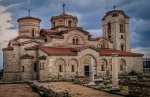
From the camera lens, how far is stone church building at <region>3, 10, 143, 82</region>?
89.9ft

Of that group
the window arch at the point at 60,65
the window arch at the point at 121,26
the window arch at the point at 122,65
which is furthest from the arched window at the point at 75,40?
the window arch at the point at 121,26

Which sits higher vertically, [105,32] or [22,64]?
[105,32]

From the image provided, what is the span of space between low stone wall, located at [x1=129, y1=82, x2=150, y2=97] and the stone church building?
46.8 ft

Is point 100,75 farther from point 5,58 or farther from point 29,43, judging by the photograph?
point 5,58

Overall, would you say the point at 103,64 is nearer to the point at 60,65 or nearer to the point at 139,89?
the point at 60,65

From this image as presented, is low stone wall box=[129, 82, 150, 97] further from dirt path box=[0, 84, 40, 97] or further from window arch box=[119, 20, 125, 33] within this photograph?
window arch box=[119, 20, 125, 33]

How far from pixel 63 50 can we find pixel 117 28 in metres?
11.9

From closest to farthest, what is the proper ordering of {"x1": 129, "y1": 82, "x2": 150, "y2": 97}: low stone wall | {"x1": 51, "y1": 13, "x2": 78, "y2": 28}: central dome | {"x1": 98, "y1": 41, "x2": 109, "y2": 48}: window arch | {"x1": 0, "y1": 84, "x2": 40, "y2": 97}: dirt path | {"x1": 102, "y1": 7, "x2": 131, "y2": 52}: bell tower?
{"x1": 129, "y1": 82, "x2": 150, "y2": 97}: low stone wall → {"x1": 0, "y1": 84, "x2": 40, "y2": 97}: dirt path → {"x1": 51, "y1": 13, "x2": 78, "y2": 28}: central dome → {"x1": 98, "y1": 41, "x2": 109, "y2": 48}: window arch → {"x1": 102, "y1": 7, "x2": 131, "y2": 52}: bell tower

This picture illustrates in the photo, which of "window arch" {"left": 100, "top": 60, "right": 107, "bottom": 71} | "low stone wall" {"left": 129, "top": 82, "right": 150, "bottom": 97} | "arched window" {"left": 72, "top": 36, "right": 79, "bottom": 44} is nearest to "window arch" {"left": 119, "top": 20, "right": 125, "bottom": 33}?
"window arch" {"left": 100, "top": 60, "right": 107, "bottom": 71}

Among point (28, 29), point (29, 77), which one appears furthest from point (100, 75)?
point (28, 29)

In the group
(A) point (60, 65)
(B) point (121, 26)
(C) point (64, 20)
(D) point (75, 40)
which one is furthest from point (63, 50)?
(B) point (121, 26)

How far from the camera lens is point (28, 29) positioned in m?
31.8

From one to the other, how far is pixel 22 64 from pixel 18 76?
2176mm

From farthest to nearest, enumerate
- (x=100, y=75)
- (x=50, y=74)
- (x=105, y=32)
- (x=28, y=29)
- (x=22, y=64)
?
(x=105, y=32) < (x=28, y=29) < (x=100, y=75) < (x=22, y=64) < (x=50, y=74)
